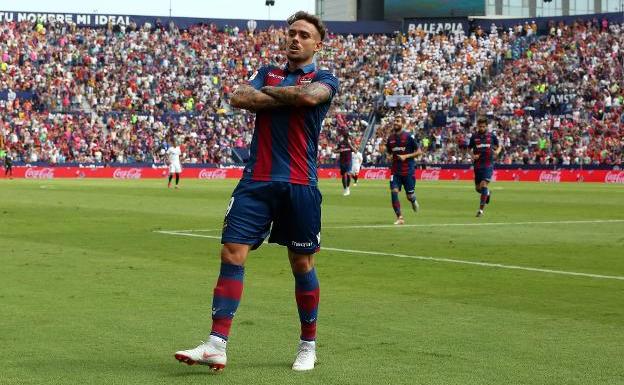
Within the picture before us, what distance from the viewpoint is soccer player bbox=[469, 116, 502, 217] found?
27.6 m

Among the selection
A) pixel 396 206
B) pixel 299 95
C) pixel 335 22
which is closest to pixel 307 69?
pixel 299 95

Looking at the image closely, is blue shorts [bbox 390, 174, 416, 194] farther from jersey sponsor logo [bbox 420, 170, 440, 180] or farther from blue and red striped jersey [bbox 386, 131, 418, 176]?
jersey sponsor logo [bbox 420, 170, 440, 180]

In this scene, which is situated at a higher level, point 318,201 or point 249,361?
point 318,201

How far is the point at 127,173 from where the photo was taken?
6594 centimetres

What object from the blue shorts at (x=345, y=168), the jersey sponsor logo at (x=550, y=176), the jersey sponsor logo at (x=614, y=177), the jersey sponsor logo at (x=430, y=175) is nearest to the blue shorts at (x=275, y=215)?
the blue shorts at (x=345, y=168)

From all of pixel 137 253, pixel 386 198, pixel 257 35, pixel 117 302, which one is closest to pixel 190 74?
pixel 257 35

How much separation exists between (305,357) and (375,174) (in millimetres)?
60805

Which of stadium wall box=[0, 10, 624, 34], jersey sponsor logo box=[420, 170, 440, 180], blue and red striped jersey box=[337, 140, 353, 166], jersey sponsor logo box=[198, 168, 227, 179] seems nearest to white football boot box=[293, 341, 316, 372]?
blue and red striped jersey box=[337, 140, 353, 166]

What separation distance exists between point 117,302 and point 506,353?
4341 millimetres

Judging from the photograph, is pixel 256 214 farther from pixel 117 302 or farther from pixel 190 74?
pixel 190 74

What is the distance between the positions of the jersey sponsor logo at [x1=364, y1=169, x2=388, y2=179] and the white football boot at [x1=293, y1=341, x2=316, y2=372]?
60.2 meters

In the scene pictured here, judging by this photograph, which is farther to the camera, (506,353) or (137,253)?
(137,253)

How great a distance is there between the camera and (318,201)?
7812 millimetres

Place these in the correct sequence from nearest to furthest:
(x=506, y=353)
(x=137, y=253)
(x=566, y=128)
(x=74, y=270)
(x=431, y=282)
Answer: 1. (x=506, y=353)
2. (x=431, y=282)
3. (x=74, y=270)
4. (x=137, y=253)
5. (x=566, y=128)
